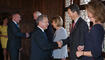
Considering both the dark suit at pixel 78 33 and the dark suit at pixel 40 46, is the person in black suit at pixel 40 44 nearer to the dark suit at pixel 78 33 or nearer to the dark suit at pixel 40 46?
the dark suit at pixel 40 46

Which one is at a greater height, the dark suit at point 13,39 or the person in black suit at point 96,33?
the person in black suit at point 96,33

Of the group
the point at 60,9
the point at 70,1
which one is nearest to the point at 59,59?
the point at 70,1

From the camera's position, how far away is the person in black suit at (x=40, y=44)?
2957 mm

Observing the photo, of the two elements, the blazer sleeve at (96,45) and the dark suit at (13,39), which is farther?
the dark suit at (13,39)

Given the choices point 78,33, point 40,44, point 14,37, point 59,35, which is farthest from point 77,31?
point 14,37

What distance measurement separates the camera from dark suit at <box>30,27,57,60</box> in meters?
2.96

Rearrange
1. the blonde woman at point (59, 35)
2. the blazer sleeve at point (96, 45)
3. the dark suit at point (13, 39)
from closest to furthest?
the blazer sleeve at point (96, 45)
the blonde woman at point (59, 35)
the dark suit at point (13, 39)

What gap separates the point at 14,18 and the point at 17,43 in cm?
58

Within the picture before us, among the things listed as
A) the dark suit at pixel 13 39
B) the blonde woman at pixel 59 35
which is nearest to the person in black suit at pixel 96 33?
the blonde woman at pixel 59 35

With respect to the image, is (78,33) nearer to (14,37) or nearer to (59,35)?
(59,35)

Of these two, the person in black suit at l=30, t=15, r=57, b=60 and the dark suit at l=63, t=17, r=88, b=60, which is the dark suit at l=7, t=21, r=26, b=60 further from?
the dark suit at l=63, t=17, r=88, b=60

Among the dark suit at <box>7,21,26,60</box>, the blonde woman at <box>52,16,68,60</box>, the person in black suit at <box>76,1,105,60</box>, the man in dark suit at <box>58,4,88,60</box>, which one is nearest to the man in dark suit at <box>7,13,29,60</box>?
the dark suit at <box>7,21,26,60</box>

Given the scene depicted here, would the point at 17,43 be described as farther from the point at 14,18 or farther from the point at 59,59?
the point at 59,59

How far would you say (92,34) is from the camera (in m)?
2.18
